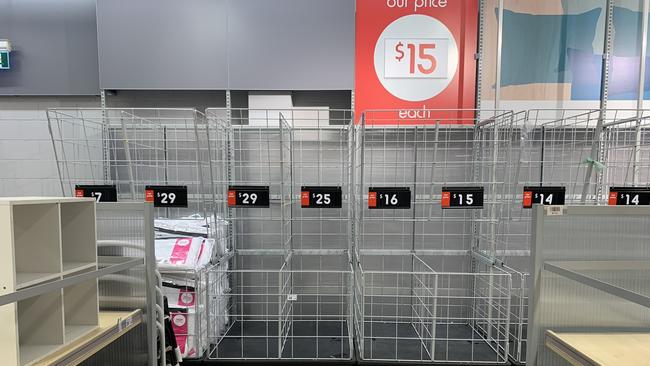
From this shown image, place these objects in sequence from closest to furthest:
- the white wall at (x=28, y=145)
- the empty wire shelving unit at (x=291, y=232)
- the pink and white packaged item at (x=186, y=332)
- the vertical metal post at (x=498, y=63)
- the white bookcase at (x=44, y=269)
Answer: the white bookcase at (x=44, y=269)
the pink and white packaged item at (x=186, y=332)
the vertical metal post at (x=498, y=63)
the empty wire shelving unit at (x=291, y=232)
the white wall at (x=28, y=145)

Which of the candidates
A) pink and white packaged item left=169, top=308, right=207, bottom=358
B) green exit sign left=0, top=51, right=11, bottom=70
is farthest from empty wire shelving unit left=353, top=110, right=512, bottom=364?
green exit sign left=0, top=51, right=11, bottom=70

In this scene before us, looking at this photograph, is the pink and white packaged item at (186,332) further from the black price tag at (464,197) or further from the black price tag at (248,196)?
the black price tag at (464,197)

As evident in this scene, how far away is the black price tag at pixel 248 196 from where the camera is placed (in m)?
2.08

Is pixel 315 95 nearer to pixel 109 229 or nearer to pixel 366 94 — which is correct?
pixel 366 94

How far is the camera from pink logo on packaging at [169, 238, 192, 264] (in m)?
2.13

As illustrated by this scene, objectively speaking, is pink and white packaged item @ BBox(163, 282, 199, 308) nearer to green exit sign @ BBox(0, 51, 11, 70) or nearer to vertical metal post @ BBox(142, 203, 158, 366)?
vertical metal post @ BBox(142, 203, 158, 366)

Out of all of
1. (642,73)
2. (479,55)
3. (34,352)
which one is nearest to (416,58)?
(479,55)

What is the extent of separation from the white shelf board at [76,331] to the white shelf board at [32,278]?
272mm

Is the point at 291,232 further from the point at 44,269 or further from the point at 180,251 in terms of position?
the point at 44,269

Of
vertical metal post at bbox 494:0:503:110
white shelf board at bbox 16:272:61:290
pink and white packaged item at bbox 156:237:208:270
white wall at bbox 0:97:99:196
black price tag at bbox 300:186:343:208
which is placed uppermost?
vertical metal post at bbox 494:0:503:110

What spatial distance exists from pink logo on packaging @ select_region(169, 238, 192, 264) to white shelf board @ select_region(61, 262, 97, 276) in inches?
31.7

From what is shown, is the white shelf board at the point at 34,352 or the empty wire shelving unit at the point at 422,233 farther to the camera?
the empty wire shelving unit at the point at 422,233

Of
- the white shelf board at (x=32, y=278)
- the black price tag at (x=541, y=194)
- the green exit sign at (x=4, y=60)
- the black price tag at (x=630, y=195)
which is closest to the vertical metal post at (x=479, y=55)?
the black price tag at (x=541, y=194)

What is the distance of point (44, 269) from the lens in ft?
3.85
